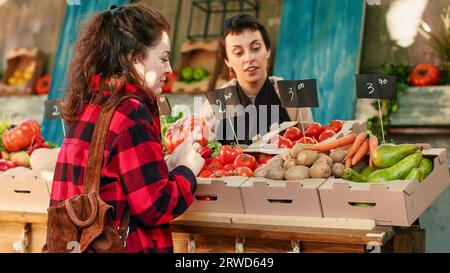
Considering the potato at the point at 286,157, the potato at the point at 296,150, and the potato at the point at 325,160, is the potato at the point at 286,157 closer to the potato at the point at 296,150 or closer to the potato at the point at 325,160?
the potato at the point at 296,150

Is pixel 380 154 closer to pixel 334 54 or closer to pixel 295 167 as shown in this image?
pixel 295 167

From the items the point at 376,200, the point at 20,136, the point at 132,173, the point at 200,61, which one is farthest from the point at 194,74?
the point at 132,173

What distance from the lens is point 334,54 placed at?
5176mm

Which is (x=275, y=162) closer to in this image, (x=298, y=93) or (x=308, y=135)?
→ (x=298, y=93)

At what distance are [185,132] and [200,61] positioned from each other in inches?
142

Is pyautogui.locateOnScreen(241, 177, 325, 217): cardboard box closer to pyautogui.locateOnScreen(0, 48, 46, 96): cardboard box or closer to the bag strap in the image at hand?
the bag strap

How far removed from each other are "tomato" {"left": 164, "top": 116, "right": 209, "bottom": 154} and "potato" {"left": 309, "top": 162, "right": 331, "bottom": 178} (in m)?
0.71

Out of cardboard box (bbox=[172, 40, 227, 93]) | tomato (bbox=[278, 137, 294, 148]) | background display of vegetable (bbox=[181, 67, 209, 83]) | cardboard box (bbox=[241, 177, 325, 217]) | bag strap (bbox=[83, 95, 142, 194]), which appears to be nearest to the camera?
bag strap (bbox=[83, 95, 142, 194])

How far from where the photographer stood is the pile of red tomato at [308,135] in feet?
8.87

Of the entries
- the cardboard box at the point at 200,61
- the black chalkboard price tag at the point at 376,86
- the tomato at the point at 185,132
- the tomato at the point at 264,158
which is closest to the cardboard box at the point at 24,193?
the tomato at the point at 185,132

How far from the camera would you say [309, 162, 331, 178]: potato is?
7.30 feet

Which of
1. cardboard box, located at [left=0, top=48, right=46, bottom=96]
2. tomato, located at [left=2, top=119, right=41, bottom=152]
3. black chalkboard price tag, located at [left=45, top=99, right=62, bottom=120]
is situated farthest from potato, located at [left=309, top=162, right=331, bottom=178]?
cardboard box, located at [left=0, top=48, right=46, bottom=96]

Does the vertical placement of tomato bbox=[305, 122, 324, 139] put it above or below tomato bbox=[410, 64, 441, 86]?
below

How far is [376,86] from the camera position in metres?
2.51
